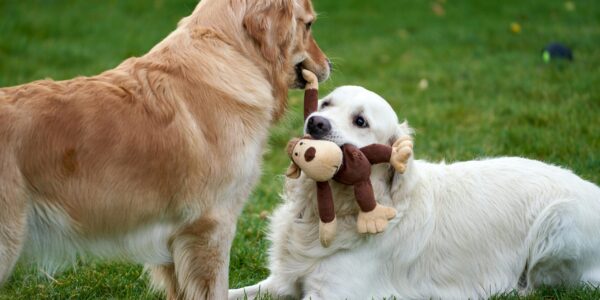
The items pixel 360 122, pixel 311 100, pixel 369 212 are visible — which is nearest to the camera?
pixel 369 212

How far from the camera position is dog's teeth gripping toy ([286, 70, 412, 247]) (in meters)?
3.53

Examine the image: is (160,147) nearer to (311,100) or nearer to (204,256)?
(204,256)

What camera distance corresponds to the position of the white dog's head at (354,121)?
365 centimetres

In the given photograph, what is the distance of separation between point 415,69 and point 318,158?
20.0ft

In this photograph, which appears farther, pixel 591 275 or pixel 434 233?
pixel 591 275

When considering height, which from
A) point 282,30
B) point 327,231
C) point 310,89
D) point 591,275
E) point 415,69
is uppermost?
point 282,30

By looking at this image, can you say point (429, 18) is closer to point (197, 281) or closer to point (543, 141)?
point (543, 141)

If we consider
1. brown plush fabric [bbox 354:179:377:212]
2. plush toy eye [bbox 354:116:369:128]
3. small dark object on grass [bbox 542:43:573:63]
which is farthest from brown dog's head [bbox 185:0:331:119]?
small dark object on grass [bbox 542:43:573:63]

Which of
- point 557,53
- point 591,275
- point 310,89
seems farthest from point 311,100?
point 557,53

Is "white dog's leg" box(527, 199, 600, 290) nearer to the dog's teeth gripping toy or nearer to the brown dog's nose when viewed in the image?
the dog's teeth gripping toy

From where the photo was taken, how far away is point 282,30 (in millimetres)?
3561

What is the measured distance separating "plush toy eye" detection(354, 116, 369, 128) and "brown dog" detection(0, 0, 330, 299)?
390mm

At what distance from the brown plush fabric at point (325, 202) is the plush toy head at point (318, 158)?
9cm

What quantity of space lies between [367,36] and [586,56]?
3.42m
